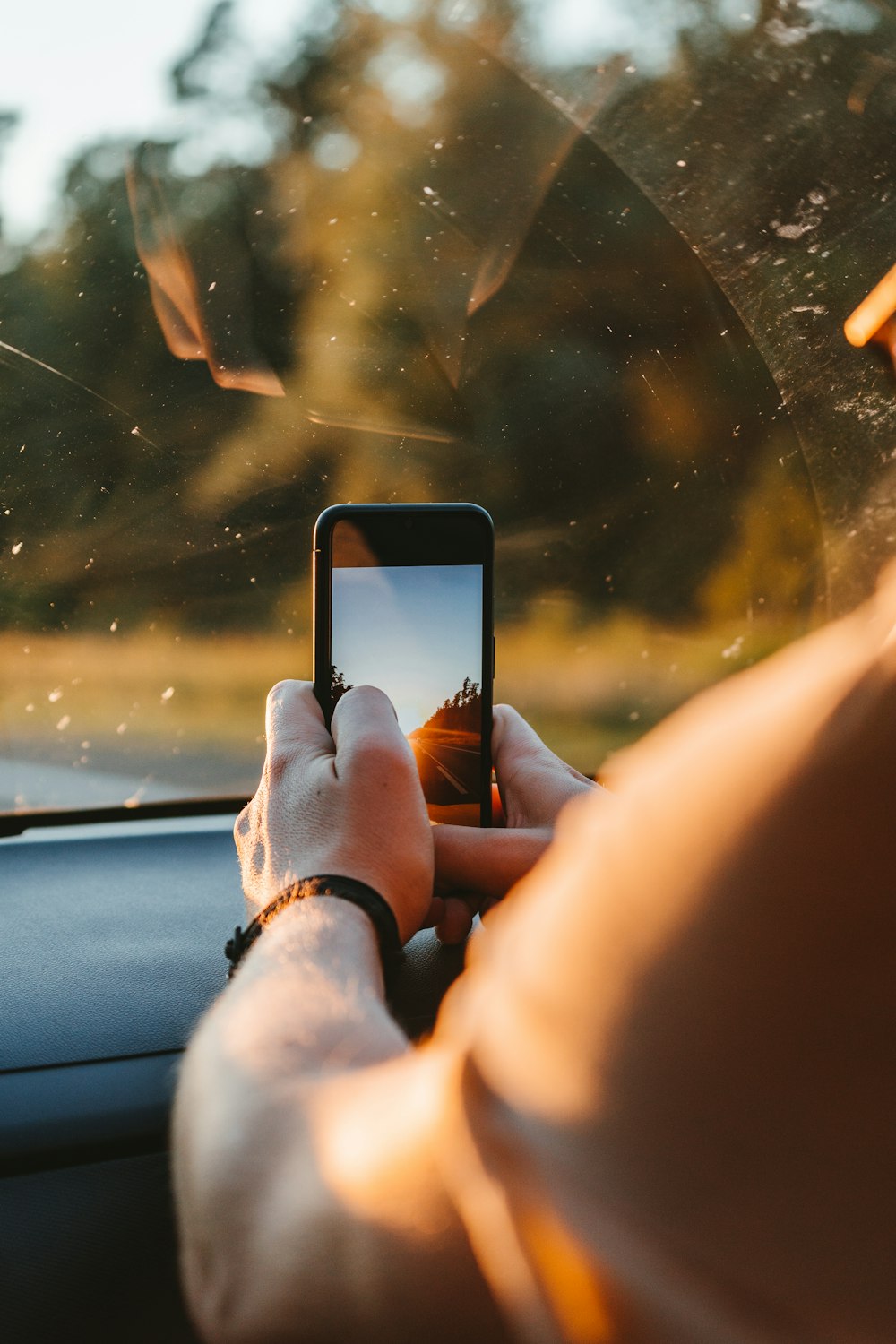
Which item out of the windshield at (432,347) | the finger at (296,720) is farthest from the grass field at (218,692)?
the finger at (296,720)

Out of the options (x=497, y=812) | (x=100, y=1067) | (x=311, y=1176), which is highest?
(x=311, y=1176)

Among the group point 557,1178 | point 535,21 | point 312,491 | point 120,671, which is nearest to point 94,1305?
point 557,1178

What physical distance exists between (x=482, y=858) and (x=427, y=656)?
0.32 metres

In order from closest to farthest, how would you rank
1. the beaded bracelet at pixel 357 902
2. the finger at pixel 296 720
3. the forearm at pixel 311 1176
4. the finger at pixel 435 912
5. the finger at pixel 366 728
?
the forearm at pixel 311 1176
the beaded bracelet at pixel 357 902
the finger at pixel 366 728
the finger at pixel 296 720
the finger at pixel 435 912

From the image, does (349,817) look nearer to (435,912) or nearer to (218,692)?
(435,912)

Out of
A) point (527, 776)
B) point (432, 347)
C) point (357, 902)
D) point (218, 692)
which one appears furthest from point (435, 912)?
point (432, 347)

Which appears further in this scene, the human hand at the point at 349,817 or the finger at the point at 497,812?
the finger at the point at 497,812

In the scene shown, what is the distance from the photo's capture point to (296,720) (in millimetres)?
1049

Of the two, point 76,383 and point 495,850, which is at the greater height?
point 495,850

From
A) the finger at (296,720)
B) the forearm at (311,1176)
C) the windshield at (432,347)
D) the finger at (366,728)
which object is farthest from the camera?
the windshield at (432,347)

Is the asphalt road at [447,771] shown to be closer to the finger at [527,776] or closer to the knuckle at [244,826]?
the finger at [527,776]

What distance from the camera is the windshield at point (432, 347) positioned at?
1.59 meters

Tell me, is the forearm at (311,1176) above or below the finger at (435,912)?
above

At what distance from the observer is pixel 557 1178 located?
471 millimetres
